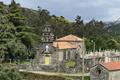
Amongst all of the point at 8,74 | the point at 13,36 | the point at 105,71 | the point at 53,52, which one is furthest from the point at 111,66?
the point at 13,36

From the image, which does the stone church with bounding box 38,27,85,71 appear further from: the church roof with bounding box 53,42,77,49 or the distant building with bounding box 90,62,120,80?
the distant building with bounding box 90,62,120,80

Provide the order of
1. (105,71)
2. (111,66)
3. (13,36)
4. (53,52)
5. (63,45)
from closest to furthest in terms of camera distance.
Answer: (105,71), (111,66), (53,52), (13,36), (63,45)

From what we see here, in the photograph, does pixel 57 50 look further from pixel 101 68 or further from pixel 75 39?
pixel 101 68

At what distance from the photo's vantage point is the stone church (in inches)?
2161

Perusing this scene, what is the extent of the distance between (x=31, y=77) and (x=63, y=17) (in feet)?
182

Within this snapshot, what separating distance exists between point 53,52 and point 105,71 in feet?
45.7

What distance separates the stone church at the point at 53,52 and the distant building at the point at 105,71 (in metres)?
5.97

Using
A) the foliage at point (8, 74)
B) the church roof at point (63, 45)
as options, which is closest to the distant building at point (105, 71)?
the foliage at point (8, 74)

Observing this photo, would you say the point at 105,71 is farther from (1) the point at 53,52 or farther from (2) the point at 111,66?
(1) the point at 53,52

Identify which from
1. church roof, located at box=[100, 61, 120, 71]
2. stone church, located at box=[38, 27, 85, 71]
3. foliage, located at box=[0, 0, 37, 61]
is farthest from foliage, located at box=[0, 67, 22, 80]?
foliage, located at box=[0, 0, 37, 61]

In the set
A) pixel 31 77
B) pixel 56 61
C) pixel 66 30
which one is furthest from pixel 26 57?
pixel 66 30

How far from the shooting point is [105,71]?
46406 millimetres

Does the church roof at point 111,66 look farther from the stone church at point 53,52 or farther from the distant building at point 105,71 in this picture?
the stone church at point 53,52

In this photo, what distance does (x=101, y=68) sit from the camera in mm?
46812
